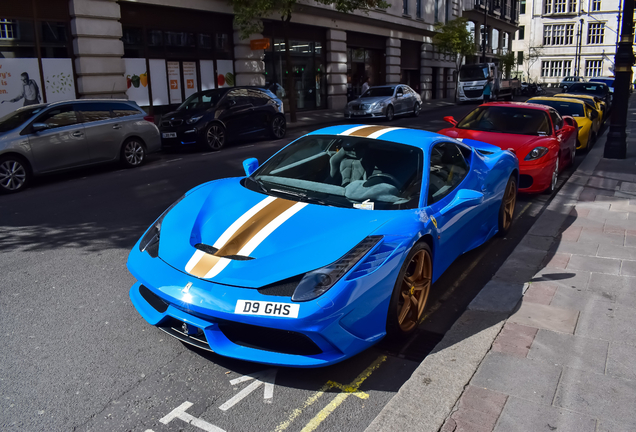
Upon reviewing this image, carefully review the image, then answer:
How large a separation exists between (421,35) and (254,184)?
38.3 meters

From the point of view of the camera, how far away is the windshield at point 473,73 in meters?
34.5

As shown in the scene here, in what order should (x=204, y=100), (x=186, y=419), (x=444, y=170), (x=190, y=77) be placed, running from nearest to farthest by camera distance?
(x=186, y=419) < (x=444, y=170) < (x=204, y=100) < (x=190, y=77)

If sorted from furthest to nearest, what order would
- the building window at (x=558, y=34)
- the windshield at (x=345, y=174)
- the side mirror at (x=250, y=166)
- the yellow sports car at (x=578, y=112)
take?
1. the building window at (x=558, y=34)
2. the yellow sports car at (x=578, y=112)
3. the side mirror at (x=250, y=166)
4. the windshield at (x=345, y=174)

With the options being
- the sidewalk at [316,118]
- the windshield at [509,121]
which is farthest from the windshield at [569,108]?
the sidewalk at [316,118]

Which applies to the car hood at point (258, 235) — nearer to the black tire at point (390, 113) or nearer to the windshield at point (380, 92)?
the black tire at point (390, 113)

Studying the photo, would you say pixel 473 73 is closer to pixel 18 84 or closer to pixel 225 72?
pixel 225 72

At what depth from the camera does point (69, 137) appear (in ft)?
34.0

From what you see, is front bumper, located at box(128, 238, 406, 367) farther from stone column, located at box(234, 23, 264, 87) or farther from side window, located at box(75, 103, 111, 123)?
stone column, located at box(234, 23, 264, 87)

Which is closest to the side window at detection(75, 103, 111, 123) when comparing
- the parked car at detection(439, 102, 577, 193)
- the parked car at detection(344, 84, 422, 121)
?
the parked car at detection(439, 102, 577, 193)

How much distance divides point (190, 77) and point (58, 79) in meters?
5.70

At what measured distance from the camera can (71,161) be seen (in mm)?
10438

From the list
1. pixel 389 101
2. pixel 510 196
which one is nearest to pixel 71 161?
pixel 510 196

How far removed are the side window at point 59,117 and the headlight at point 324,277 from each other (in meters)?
8.77

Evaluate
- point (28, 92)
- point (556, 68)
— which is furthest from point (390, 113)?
point (556, 68)
